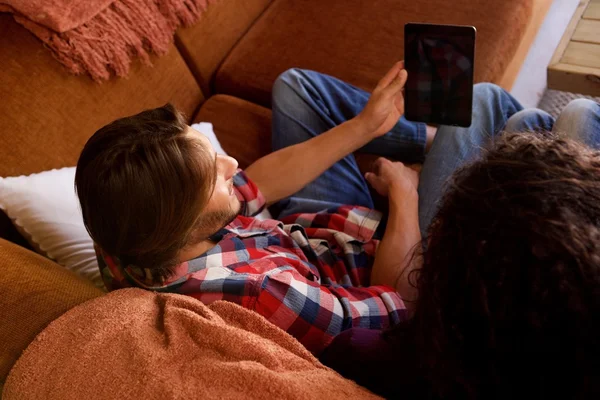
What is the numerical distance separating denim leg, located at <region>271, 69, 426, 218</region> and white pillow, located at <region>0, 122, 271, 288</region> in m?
0.44

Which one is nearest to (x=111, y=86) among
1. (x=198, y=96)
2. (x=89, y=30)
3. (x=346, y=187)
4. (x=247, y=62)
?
(x=89, y=30)

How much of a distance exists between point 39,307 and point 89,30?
740mm

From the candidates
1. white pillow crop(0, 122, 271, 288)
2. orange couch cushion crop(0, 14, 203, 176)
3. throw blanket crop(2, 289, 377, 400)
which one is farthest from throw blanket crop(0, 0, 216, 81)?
throw blanket crop(2, 289, 377, 400)

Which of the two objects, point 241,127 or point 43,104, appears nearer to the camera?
point 43,104

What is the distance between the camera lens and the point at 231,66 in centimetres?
152

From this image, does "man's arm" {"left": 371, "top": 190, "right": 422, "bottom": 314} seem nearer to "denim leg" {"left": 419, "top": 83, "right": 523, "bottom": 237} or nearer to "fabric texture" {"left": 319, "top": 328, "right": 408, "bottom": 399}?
"denim leg" {"left": 419, "top": 83, "right": 523, "bottom": 237}

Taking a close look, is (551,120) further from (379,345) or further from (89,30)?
(89,30)

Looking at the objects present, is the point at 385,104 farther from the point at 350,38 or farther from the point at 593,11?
the point at 593,11

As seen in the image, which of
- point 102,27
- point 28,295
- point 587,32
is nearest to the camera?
point 28,295

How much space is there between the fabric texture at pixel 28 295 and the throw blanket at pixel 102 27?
0.55 meters

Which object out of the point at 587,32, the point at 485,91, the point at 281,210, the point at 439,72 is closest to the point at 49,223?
the point at 281,210

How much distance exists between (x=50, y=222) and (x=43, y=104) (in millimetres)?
321

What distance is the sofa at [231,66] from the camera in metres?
1.14

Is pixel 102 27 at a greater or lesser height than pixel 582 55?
lesser
